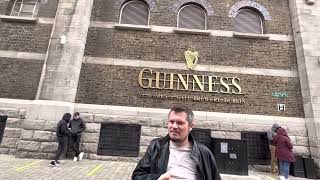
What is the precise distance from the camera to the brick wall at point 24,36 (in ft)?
35.4

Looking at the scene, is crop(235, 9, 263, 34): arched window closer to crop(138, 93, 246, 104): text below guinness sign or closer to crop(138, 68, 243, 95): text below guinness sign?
crop(138, 68, 243, 95): text below guinness sign

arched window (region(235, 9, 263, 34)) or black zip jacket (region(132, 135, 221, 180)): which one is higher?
arched window (region(235, 9, 263, 34))

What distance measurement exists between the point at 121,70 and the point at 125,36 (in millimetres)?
1625

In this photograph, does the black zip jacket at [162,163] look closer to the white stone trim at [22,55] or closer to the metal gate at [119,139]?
the metal gate at [119,139]

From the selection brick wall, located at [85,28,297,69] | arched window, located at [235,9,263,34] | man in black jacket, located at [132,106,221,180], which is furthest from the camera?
arched window, located at [235,9,263,34]

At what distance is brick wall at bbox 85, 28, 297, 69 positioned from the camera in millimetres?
10930

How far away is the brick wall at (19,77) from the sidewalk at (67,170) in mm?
2514

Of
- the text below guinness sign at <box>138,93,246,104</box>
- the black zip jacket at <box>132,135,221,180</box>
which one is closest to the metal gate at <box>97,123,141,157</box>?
the text below guinness sign at <box>138,93,246,104</box>

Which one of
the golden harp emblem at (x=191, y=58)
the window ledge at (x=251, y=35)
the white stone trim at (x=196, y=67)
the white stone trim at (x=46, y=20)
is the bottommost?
the white stone trim at (x=196, y=67)

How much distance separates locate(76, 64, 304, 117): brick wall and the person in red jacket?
2.39 metres

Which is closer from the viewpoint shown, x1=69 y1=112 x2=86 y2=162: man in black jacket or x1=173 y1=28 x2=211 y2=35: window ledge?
x1=69 y1=112 x2=86 y2=162: man in black jacket

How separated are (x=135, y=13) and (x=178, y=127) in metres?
10.2

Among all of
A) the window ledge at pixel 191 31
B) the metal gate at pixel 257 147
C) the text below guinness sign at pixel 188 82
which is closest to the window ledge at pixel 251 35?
the window ledge at pixel 191 31

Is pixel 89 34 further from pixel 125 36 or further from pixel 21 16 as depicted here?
pixel 21 16
